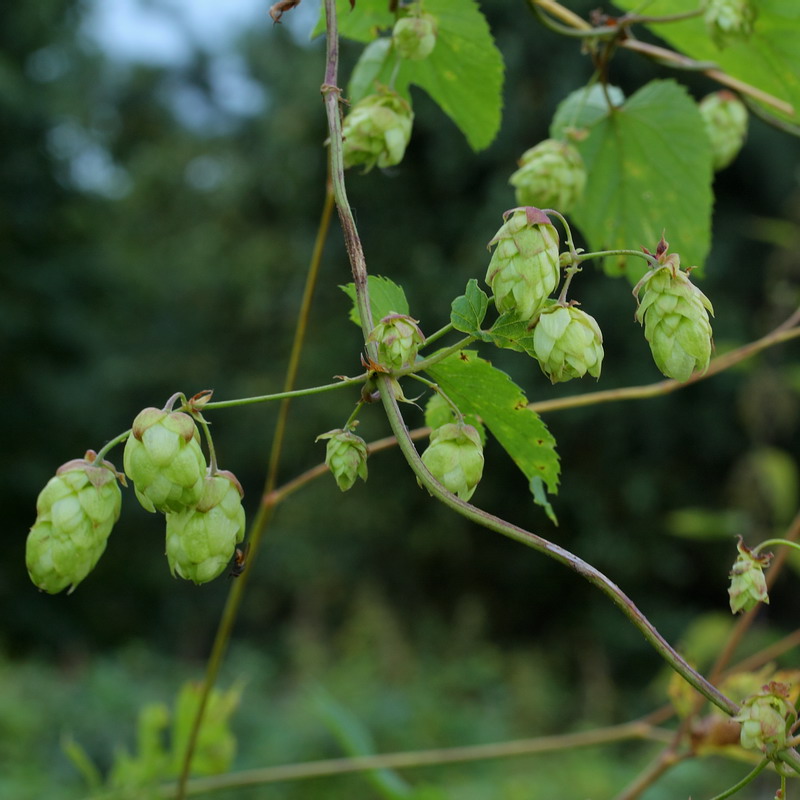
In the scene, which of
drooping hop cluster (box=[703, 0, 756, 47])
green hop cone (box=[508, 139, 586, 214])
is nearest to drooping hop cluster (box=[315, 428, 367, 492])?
green hop cone (box=[508, 139, 586, 214])

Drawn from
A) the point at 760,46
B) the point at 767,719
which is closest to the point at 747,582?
the point at 767,719

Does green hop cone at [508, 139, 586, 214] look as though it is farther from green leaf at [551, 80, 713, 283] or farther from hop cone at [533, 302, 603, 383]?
hop cone at [533, 302, 603, 383]

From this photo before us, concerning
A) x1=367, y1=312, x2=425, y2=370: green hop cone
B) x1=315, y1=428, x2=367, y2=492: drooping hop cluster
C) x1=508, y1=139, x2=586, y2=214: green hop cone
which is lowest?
x1=315, y1=428, x2=367, y2=492: drooping hop cluster

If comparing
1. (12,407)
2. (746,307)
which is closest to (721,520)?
(746,307)

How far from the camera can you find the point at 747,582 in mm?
345

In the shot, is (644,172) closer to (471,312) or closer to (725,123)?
(725,123)

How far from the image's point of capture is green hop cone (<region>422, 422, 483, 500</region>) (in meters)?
0.34

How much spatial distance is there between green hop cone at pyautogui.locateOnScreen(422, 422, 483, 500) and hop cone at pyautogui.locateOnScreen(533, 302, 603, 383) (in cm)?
5

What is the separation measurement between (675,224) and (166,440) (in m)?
0.44

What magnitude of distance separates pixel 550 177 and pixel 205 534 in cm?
33

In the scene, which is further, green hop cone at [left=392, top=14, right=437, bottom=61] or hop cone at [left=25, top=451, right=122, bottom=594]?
green hop cone at [left=392, top=14, right=437, bottom=61]

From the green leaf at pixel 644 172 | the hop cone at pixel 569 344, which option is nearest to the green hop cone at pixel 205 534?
the hop cone at pixel 569 344

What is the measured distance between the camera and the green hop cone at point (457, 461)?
34 centimetres

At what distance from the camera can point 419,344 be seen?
1.04ft
